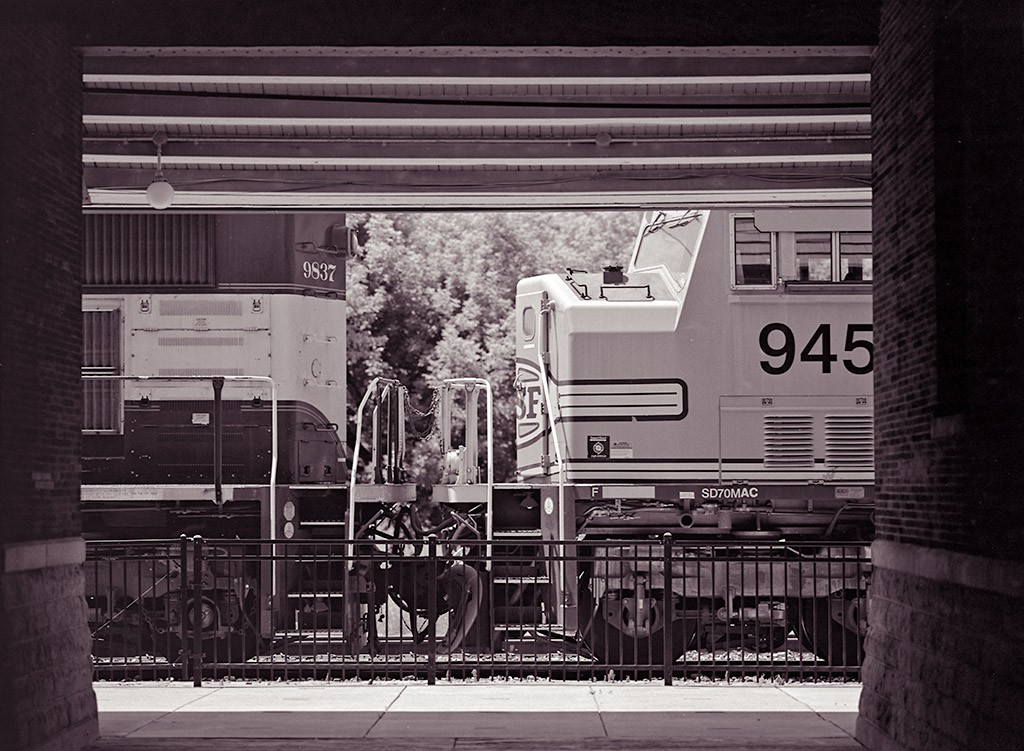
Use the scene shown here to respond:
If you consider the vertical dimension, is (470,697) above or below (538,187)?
below

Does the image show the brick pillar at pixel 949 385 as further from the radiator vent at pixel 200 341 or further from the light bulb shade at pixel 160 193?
the radiator vent at pixel 200 341

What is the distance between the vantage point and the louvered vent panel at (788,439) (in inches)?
505

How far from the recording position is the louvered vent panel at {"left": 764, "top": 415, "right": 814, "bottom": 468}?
42.1ft

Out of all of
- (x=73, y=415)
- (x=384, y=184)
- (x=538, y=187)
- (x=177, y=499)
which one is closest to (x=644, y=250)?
(x=538, y=187)

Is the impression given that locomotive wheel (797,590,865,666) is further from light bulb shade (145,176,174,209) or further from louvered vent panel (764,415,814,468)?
light bulb shade (145,176,174,209)

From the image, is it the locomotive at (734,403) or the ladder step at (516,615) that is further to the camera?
the locomotive at (734,403)

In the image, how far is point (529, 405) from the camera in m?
13.8

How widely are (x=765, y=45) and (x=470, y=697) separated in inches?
215

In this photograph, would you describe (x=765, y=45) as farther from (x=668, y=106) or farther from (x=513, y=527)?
(x=513, y=527)

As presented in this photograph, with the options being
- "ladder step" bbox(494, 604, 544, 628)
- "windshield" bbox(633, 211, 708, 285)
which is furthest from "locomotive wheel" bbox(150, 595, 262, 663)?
"windshield" bbox(633, 211, 708, 285)

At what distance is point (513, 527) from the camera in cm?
1295

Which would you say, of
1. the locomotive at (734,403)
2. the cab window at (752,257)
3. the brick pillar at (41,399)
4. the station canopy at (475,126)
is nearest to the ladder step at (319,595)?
the locomotive at (734,403)

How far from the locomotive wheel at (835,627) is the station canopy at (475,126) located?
370cm

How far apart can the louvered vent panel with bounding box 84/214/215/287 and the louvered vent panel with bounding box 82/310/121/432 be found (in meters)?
0.38
